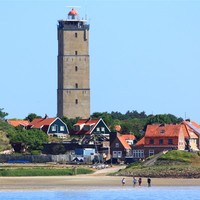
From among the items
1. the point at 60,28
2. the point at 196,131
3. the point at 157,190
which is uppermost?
the point at 60,28

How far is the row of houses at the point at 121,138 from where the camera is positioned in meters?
102

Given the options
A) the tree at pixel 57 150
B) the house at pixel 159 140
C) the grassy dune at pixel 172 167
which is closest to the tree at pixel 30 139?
the tree at pixel 57 150

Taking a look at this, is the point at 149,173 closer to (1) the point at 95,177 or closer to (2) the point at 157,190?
(1) the point at 95,177

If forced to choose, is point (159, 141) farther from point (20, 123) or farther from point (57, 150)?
point (20, 123)

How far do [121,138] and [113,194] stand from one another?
Answer: 3653cm

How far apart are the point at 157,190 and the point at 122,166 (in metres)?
25.4

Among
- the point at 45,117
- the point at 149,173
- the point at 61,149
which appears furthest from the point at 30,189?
the point at 45,117

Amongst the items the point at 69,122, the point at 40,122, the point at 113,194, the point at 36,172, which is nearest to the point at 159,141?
the point at 36,172

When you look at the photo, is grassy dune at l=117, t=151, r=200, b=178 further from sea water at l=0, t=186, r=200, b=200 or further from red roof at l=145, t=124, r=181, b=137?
red roof at l=145, t=124, r=181, b=137

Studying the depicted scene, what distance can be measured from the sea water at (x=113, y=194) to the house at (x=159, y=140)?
26732 millimetres

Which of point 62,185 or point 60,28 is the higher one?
point 60,28

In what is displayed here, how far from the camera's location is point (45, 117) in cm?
12138

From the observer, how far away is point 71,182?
79.0 metres

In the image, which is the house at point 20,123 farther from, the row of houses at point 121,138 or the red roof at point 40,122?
the red roof at point 40,122
